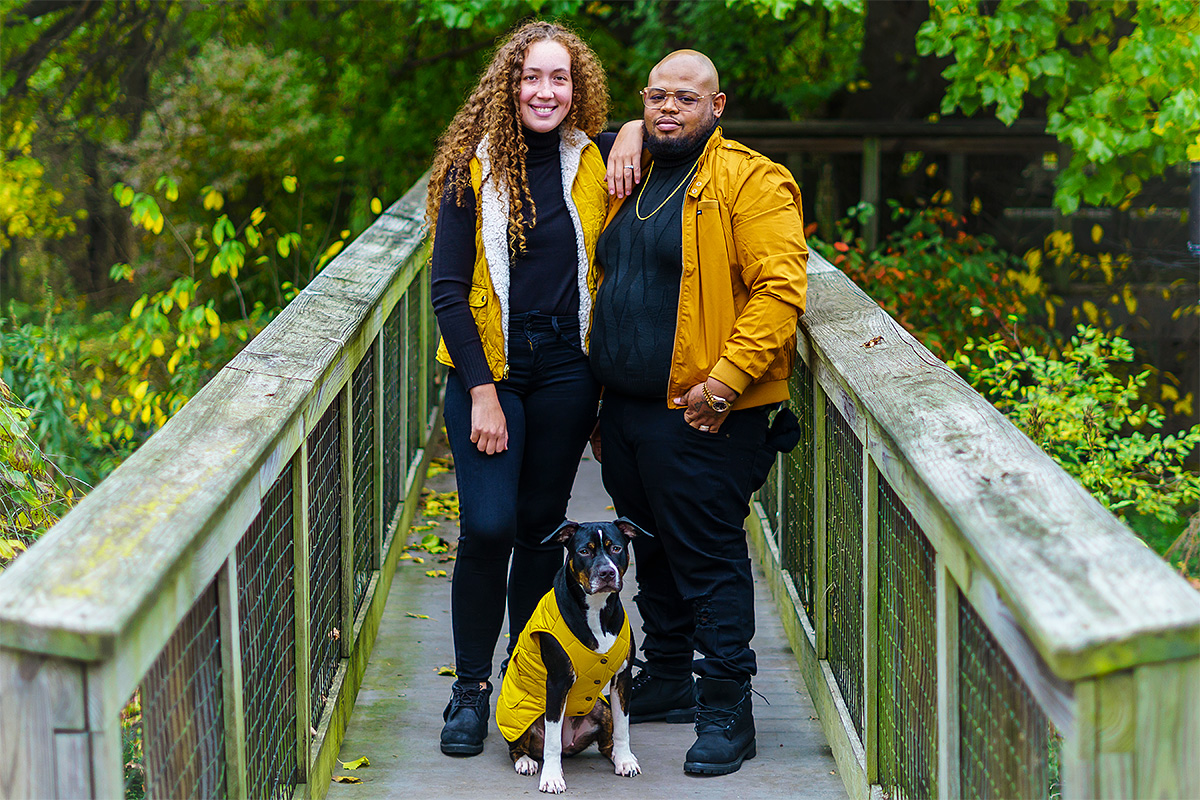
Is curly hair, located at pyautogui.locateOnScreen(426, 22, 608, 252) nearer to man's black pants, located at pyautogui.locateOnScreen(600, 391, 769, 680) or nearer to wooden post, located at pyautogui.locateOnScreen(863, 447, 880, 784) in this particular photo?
man's black pants, located at pyautogui.locateOnScreen(600, 391, 769, 680)

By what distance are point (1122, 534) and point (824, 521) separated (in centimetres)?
179

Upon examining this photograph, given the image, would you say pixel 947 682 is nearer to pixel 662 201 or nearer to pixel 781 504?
pixel 662 201

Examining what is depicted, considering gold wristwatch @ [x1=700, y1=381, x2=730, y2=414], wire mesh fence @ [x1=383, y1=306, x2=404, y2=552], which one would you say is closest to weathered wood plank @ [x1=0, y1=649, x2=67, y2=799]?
gold wristwatch @ [x1=700, y1=381, x2=730, y2=414]

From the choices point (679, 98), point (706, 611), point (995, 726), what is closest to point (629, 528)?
point (706, 611)

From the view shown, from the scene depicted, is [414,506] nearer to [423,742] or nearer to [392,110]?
[423,742]

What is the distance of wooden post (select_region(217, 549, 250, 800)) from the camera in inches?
80.7

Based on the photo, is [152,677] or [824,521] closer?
[152,677]

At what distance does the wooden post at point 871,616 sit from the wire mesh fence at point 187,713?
1400 mm

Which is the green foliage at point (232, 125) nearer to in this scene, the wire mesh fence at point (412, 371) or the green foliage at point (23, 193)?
the green foliage at point (23, 193)

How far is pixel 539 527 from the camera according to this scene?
3.34 meters

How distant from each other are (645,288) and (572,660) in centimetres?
94

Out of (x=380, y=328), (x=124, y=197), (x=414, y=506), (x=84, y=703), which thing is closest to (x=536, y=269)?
(x=380, y=328)

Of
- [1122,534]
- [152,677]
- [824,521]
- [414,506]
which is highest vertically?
[1122,534]

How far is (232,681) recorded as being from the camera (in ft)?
6.83
